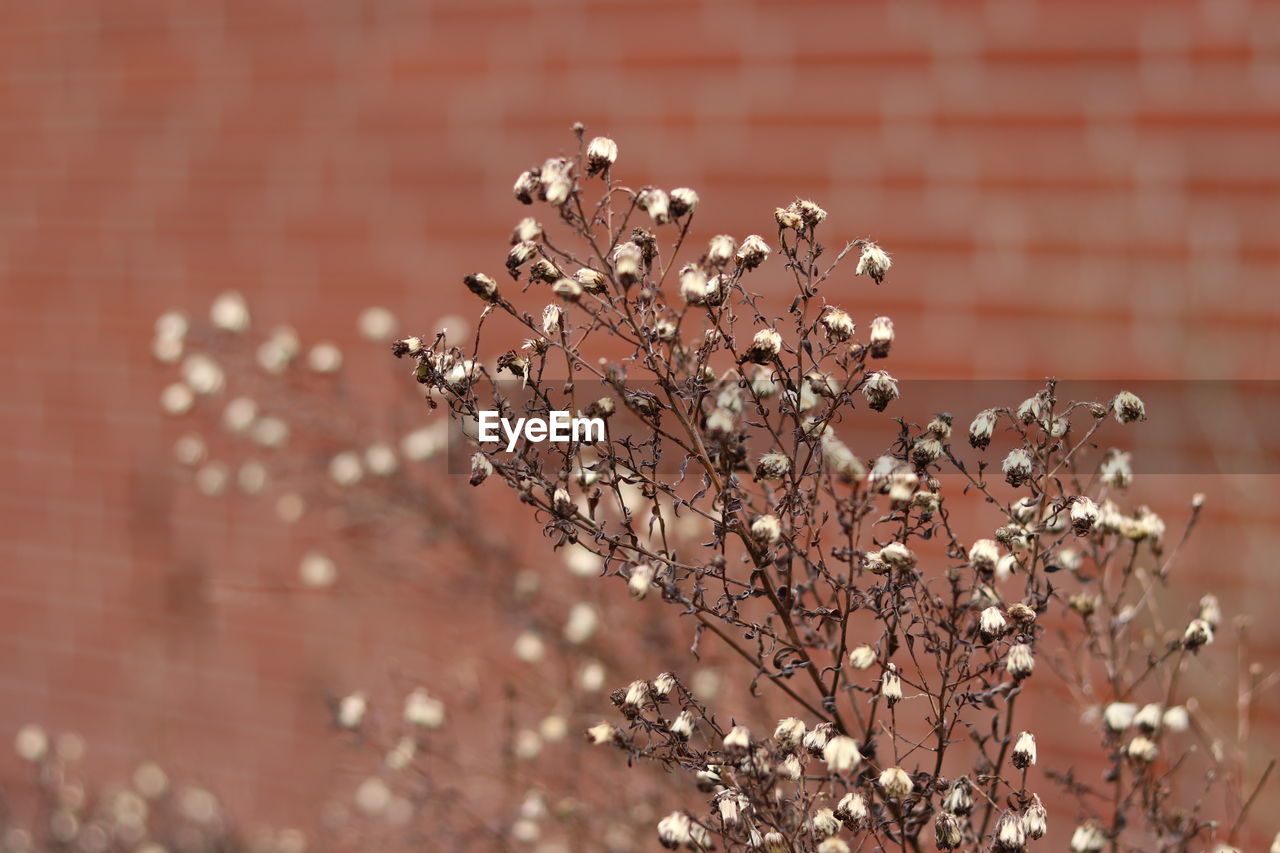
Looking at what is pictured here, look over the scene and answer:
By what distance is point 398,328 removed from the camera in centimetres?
317

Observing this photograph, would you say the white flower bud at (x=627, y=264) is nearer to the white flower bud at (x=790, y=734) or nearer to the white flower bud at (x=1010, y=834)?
the white flower bud at (x=790, y=734)

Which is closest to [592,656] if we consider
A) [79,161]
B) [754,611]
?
[754,611]

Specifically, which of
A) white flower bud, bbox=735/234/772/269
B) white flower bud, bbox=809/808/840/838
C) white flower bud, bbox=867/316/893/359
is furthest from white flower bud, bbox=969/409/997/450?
white flower bud, bbox=809/808/840/838

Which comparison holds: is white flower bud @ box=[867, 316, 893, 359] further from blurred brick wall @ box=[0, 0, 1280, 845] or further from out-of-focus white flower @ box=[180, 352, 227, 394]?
out-of-focus white flower @ box=[180, 352, 227, 394]

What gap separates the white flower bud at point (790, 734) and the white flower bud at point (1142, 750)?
371mm

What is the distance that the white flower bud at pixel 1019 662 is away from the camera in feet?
3.18

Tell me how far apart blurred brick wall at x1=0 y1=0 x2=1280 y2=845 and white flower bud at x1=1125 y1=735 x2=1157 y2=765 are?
125cm

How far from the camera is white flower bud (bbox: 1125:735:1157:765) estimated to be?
45.2 inches

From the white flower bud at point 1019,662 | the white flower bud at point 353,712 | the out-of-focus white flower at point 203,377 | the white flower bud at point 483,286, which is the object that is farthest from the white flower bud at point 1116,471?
the out-of-focus white flower at point 203,377

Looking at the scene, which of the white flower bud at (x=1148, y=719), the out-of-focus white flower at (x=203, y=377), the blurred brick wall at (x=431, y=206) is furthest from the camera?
the out-of-focus white flower at (x=203, y=377)

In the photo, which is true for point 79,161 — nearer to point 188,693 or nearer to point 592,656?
point 188,693

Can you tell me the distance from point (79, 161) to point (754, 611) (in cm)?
279

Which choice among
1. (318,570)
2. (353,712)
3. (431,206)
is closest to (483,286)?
(353,712)

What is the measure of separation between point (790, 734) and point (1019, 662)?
0.20m
